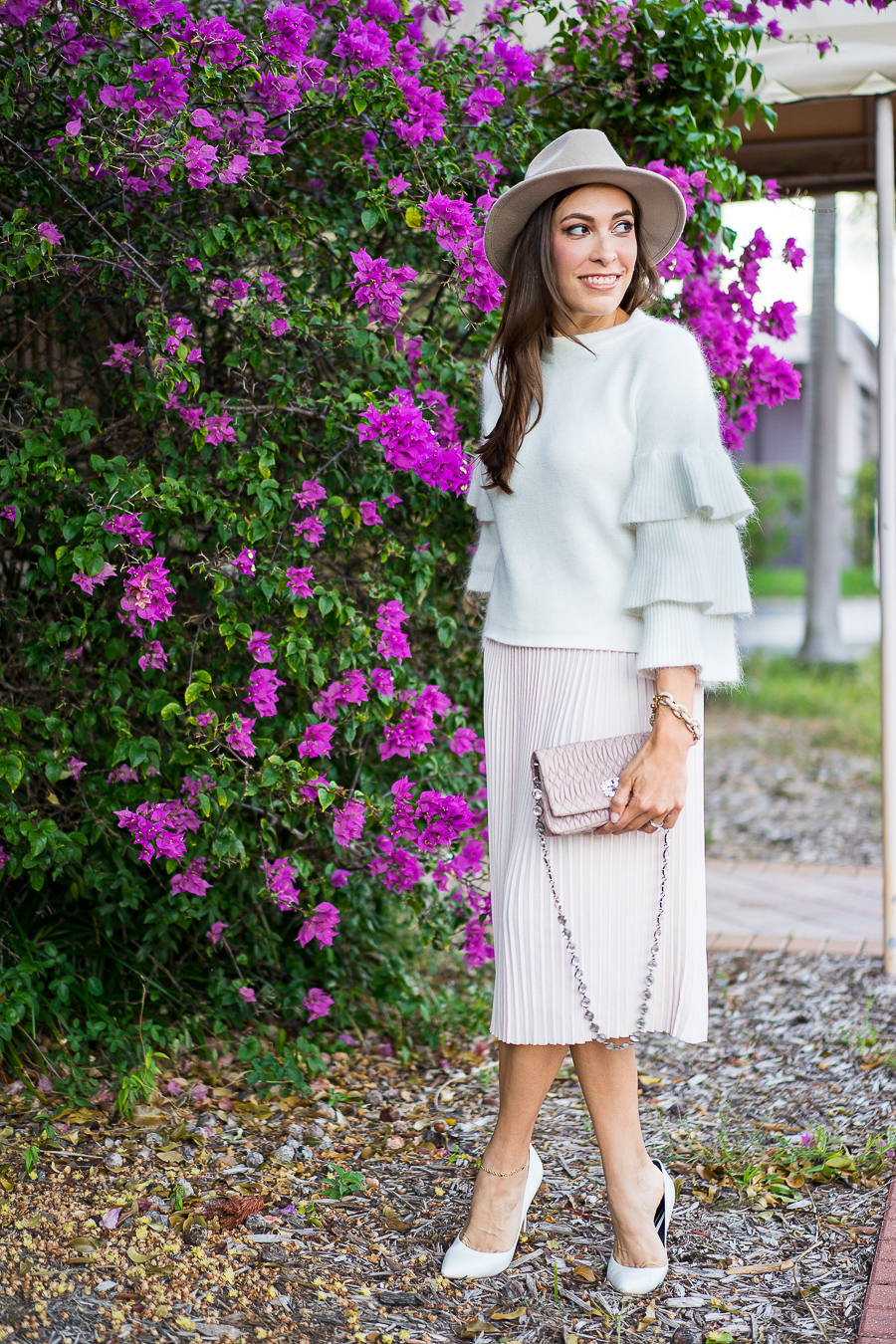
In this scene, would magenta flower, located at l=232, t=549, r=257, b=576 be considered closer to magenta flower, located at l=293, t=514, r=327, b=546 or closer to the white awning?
magenta flower, located at l=293, t=514, r=327, b=546

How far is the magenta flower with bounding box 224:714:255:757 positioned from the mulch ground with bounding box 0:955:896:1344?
89 cm

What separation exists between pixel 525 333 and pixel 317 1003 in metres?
1.78

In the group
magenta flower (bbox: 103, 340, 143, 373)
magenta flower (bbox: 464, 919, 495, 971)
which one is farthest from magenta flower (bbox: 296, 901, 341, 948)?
magenta flower (bbox: 103, 340, 143, 373)

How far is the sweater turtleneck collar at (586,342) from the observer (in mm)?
2186

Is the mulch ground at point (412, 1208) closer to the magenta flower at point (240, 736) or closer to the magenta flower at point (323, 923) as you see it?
the magenta flower at point (323, 923)

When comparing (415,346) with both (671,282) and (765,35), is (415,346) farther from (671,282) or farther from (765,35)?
(765,35)

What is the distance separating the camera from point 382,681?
2791mm

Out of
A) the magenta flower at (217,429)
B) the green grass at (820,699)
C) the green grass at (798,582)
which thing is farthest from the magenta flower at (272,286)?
the green grass at (798,582)

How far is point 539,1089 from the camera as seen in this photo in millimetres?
2275

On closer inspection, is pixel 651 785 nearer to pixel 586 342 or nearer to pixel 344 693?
pixel 586 342

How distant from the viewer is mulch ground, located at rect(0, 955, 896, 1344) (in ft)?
7.25

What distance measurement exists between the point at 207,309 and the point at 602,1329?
2.34 metres

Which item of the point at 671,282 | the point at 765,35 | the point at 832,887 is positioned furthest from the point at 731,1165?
the point at 765,35

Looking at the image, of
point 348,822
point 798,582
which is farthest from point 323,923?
point 798,582
